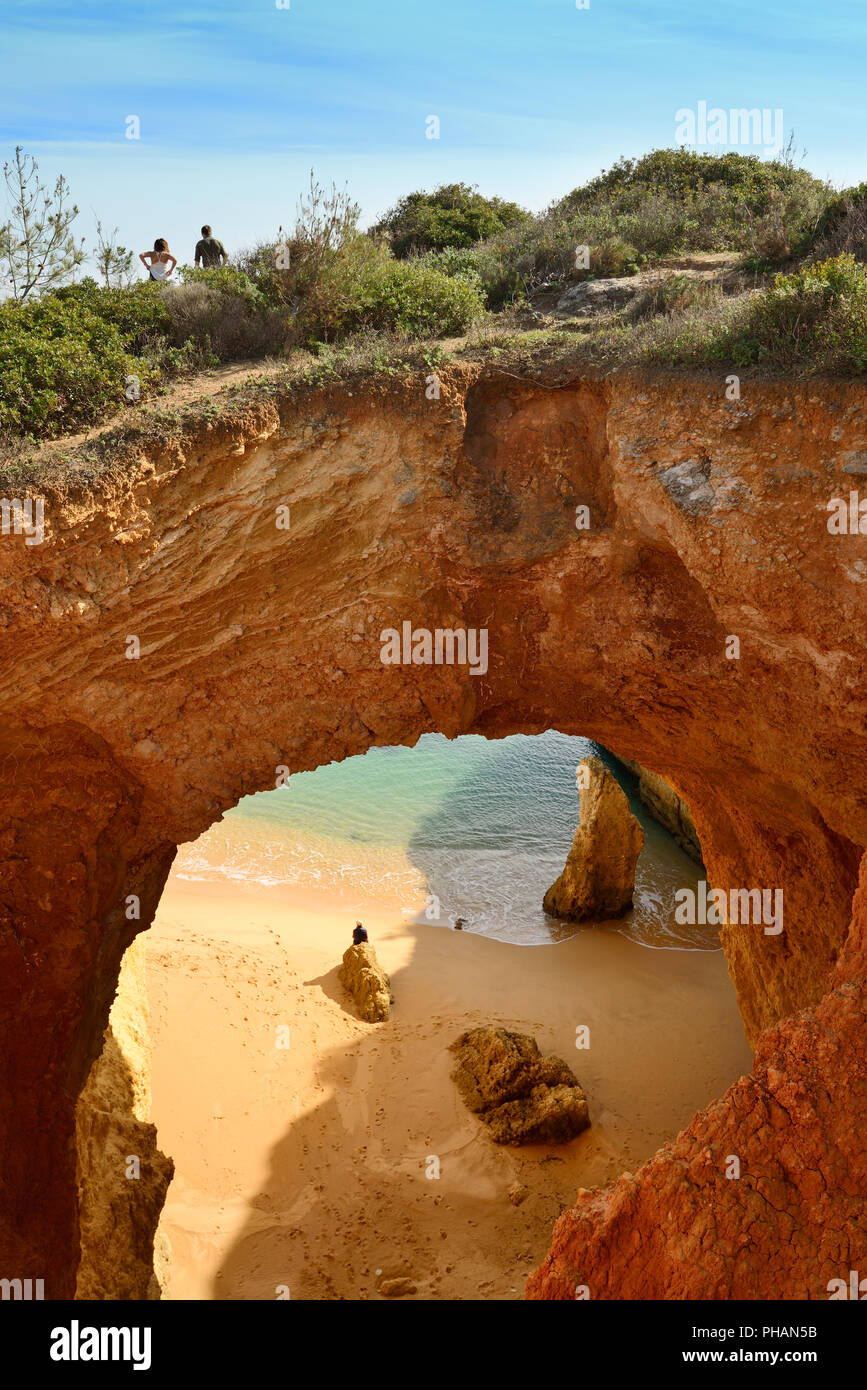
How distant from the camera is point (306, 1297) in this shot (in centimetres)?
926

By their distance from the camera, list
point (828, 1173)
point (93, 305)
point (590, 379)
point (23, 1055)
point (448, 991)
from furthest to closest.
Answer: point (448, 991)
point (93, 305)
point (23, 1055)
point (590, 379)
point (828, 1173)

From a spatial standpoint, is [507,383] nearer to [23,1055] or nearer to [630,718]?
[630,718]

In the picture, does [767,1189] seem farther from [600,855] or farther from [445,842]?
[445,842]

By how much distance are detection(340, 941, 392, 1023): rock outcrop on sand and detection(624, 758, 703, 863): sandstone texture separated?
9.40 m

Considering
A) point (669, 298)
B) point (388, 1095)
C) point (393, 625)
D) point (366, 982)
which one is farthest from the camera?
point (366, 982)

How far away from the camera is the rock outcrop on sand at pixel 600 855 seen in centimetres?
1780

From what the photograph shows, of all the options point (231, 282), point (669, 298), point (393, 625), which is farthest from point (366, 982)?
point (669, 298)

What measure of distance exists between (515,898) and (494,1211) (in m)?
10.5

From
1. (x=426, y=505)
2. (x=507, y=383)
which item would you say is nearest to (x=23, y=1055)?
(x=426, y=505)

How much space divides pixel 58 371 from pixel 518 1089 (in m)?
10.3

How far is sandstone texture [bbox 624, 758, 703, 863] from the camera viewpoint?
22.5 m

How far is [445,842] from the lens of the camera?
2531 centimetres

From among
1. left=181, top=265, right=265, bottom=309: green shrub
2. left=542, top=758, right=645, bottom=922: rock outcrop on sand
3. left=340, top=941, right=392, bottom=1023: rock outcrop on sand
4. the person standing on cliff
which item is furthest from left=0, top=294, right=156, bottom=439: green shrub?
left=542, top=758, right=645, bottom=922: rock outcrop on sand

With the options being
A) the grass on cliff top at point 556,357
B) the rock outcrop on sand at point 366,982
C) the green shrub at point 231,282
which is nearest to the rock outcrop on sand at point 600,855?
the rock outcrop on sand at point 366,982
